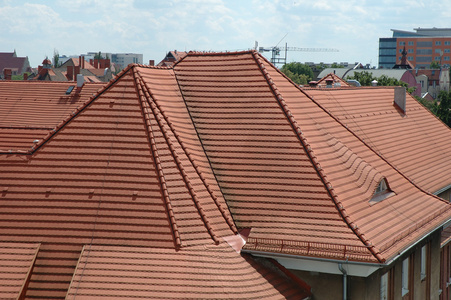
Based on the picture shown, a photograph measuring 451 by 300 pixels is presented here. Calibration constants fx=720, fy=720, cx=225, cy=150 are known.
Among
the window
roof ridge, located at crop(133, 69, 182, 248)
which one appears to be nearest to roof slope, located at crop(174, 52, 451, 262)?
the window

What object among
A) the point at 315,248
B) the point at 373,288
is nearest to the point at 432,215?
the point at 373,288

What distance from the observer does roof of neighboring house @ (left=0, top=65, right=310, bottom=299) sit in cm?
1634

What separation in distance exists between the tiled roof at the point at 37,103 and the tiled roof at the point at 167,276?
25688 mm

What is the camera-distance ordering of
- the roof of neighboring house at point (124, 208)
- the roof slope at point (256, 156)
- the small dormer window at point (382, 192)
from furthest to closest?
the small dormer window at point (382, 192)
the roof slope at point (256, 156)
the roof of neighboring house at point (124, 208)

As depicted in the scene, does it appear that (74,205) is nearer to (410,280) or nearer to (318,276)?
(318,276)

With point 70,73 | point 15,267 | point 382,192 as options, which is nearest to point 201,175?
point 15,267

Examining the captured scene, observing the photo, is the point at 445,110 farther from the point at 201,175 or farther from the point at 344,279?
the point at 344,279

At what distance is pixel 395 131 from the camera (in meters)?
32.2

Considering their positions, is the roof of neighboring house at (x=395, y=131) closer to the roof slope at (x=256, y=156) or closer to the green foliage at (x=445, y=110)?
the roof slope at (x=256, y=156)

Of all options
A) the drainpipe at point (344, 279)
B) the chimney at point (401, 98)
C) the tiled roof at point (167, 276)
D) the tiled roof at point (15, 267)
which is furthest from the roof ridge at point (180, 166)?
the chimney at point (401, 98)

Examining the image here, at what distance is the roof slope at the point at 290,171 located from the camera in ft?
59.1

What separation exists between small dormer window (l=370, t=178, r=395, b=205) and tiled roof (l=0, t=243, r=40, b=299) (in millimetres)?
9444

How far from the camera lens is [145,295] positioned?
15602 mm

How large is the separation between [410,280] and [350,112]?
10.1 meters
